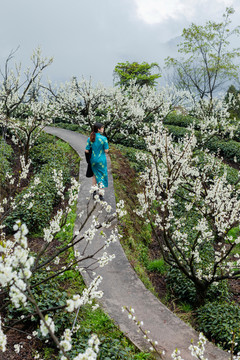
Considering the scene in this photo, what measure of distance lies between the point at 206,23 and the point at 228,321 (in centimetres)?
2340

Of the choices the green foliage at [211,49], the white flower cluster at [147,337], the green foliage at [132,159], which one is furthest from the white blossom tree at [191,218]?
the green foliage at [211,49]

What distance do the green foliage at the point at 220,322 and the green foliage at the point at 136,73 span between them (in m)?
33.3

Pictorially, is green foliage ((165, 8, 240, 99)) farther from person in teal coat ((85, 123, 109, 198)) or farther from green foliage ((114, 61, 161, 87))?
person in teal coat ((85, 123, 109, 198))

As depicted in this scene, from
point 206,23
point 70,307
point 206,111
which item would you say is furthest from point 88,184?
point 206,23

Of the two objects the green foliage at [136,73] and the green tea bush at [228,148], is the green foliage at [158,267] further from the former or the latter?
the green foliage at [136,73]

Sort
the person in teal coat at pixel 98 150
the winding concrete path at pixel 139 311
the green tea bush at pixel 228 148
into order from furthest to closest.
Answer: the green tea bush at pixel 228 148 → the person in teal coat at pixel 98 150 → the winding concrete path at pixel 139 311

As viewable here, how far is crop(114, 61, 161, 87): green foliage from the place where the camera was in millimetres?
35312

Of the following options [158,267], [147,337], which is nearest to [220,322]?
[158,267]

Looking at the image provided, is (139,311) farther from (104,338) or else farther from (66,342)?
(66,342)

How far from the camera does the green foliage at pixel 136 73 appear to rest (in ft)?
116

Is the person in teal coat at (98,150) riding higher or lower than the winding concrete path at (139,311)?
higher

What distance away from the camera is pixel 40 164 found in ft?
41.6

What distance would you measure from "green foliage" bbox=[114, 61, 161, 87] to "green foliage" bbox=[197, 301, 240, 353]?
1309 inches

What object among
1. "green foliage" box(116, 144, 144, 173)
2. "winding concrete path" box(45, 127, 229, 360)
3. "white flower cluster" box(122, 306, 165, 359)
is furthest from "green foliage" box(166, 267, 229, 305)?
"green foliage" box(116, 144, 144, 173)
